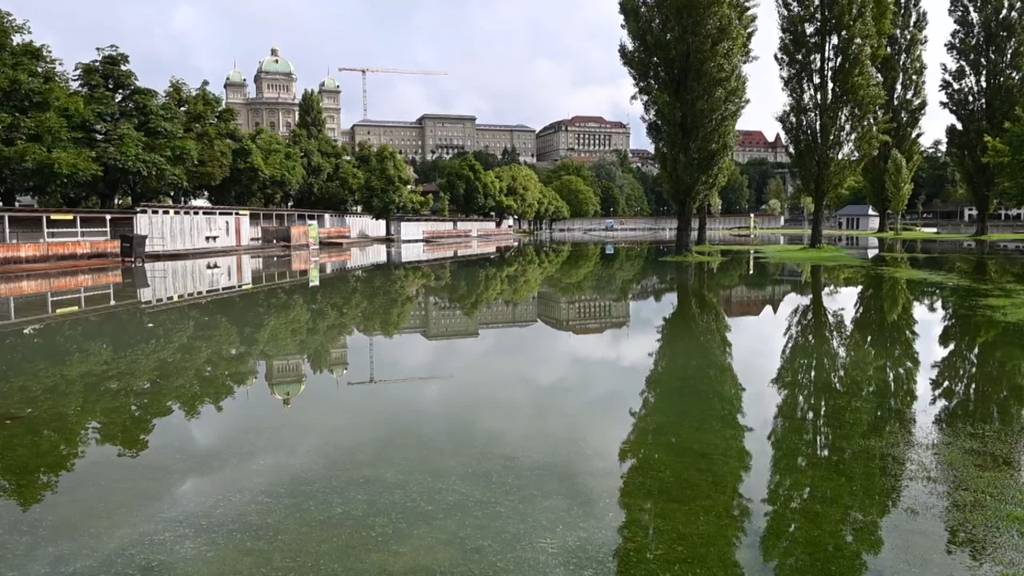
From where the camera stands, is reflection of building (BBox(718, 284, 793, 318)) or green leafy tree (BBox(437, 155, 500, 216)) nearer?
reflection of building (BBox(718, 284, 793, 318))

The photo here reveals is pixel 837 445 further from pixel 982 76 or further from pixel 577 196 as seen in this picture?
pixel 577 196

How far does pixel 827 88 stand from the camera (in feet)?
109

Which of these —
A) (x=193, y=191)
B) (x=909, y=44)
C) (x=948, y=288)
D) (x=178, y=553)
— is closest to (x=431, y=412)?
(x=178, y=553)

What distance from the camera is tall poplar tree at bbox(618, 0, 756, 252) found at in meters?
27.8

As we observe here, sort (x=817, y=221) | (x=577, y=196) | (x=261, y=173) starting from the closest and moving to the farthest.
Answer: (x=817, y=221) → (x=261, y=173) → (x=577, y=196)

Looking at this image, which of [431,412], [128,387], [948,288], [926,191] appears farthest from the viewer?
[926,191]

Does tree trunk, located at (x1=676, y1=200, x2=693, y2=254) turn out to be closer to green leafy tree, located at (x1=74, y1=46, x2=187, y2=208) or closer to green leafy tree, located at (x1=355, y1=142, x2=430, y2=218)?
green leafy tree, located at (x1=74, y1=46, x2=187, y2=208)

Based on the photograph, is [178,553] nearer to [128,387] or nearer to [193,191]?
[128,387]

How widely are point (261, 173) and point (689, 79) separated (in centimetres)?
2819

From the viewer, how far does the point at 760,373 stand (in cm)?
842

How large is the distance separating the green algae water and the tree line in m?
18.2

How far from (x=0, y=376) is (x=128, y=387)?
196 centimetres

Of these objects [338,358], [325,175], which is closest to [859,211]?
[325,175]

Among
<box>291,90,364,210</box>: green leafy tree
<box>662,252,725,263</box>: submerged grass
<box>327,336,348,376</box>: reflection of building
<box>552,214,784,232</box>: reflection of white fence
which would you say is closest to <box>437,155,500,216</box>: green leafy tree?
<box>291,90,364,210</box>: green leafy tree
